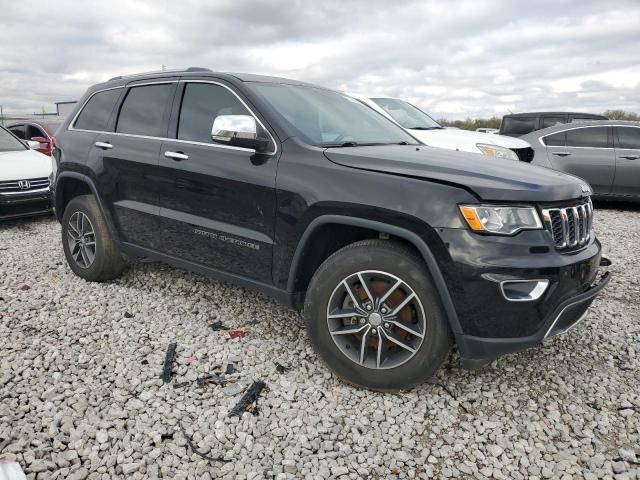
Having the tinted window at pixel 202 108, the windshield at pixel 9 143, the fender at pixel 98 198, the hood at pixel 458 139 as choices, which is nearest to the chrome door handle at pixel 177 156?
the tinted window at pixel 202 108

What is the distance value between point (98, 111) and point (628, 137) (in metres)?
8.30

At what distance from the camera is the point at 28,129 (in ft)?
34.2

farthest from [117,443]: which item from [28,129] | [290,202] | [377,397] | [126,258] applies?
[28,129]

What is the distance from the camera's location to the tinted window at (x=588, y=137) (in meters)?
8.48

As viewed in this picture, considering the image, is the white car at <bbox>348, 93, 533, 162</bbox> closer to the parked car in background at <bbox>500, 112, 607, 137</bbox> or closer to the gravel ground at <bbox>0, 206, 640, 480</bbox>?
the gravel ground at <bbox>0, 206, 640, 480</bbox>

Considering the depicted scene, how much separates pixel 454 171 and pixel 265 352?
1701 mm

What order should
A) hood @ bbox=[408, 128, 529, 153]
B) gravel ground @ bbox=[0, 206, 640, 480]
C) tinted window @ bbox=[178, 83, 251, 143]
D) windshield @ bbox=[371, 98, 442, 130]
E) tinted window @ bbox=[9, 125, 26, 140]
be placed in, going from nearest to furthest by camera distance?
gravel ground @ bbox=[0, 206, 640, 480], tinted window @ bbox=[178, 83, 251, 143], hood @ bbox=[408, 128, 529, 153], windshield @ bbox=[371, 98, 442, 130], tinted window @ bbox=[9, 125, 26, 140]

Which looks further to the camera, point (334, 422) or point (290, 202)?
point (290, 202)

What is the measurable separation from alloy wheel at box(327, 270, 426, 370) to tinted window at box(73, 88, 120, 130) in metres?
2.81

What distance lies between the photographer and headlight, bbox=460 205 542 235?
2404 millimetres

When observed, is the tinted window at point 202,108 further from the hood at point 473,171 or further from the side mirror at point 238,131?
the hood at point 473,171

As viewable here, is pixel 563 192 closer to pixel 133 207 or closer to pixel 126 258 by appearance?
pixel 133 207

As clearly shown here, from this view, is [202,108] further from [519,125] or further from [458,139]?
[519,125]

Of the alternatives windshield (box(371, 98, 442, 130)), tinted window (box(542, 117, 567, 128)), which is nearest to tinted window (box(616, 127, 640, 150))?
windshield (box(371, 98, 442, 130))
